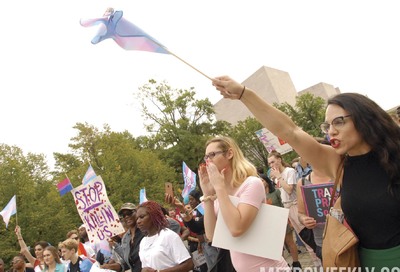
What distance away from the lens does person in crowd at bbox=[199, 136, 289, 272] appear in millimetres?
2679

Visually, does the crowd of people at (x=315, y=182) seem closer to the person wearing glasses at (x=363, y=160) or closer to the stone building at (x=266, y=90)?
the person wearing glasses at (x=363, y=160)

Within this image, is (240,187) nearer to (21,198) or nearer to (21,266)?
(21,266)

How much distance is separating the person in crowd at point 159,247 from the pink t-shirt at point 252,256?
1.16 m

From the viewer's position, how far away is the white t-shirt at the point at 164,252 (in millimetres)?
3908

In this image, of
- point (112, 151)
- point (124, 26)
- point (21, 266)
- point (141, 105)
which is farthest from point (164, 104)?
point (124, 26)

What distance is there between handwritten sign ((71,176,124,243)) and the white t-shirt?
366 cm

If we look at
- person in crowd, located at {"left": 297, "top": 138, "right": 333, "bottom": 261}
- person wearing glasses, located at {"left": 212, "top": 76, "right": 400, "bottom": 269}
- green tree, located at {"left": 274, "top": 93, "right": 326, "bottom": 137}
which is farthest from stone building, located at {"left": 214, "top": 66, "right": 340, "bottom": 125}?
person wearing glasses, located at {"left": 212, "top": 76, "right": 400, "bottom": 269}

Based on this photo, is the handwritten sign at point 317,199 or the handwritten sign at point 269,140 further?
the handwritten sign at point 269,140

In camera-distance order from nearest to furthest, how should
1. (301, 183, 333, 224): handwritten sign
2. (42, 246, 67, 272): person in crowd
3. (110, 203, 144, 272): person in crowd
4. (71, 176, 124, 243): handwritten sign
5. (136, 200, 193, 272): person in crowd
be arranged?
1. (301, 183, 333, 224): handwritten sign
2. (136, 200, 193, 272): person in crowd
3. (110, 203, 144, 272): person in crowd
4. (42, 246, 67, 272): person in crowd
5. (71, 176, 124, 243): handwritten sign

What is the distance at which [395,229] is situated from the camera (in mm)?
1986

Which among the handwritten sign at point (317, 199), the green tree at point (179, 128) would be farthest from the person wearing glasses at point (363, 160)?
the green tree at point (179, 128)

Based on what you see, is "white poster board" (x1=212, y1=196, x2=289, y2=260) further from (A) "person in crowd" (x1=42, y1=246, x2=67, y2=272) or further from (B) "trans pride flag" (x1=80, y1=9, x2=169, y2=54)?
(A) "person in crowd" (x1=42, y1=246, x2=67, y2=272)

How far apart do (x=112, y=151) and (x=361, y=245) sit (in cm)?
3085

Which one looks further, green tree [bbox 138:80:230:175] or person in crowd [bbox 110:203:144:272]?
green tree [bbox 138:80:230:175]
